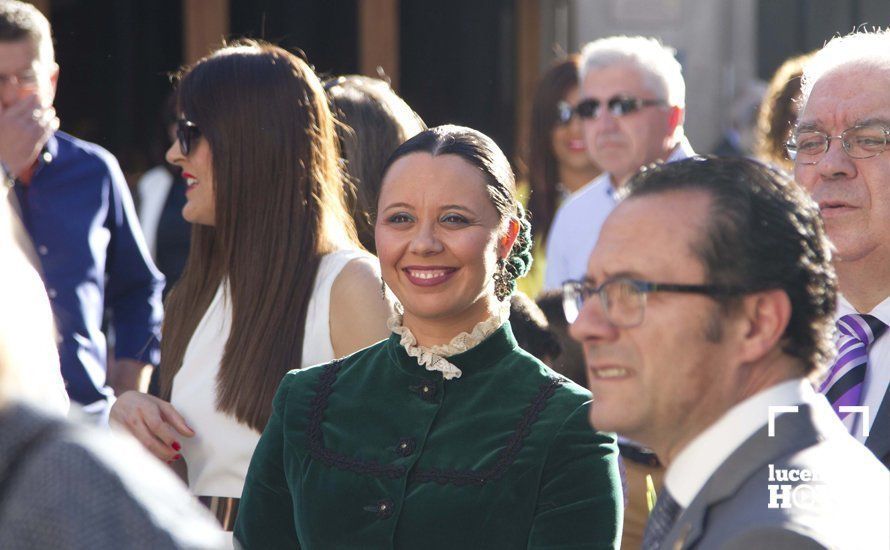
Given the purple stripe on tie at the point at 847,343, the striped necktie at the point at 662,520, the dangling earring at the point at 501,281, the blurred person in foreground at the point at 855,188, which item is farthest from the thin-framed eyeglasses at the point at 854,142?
the striped necktie at the point at 662,520

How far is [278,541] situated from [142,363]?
221cm

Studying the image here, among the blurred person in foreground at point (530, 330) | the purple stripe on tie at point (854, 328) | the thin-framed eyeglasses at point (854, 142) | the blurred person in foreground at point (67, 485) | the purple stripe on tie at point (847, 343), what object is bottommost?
the blurred person in foreground at point (530, 330)

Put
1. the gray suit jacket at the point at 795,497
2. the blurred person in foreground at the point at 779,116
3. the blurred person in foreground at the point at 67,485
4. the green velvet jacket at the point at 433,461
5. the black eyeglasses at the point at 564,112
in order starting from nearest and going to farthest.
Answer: the blurred person in foreground at the point at 67,485, the gray suit jacket at the point at 795,497, the green velvet jacket at the point at 433,461, the blurred person in foreground at the point at 779,116, the black eyeglasses at the point at 564,112

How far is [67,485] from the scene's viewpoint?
1556mm

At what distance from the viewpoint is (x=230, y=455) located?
140 inches

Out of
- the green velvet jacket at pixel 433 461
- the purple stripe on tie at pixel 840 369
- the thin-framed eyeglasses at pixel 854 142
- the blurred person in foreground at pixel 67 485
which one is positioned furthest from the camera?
the thin-framed eyeglasses at pixel 854 142

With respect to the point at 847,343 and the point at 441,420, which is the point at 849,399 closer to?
the point at 847,343

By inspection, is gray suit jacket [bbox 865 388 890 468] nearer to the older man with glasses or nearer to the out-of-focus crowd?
the out-of-focus crowd

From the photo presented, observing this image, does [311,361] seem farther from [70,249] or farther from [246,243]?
[70,249]

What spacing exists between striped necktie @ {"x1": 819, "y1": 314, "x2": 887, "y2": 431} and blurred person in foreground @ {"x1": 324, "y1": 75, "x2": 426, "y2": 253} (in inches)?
58.8

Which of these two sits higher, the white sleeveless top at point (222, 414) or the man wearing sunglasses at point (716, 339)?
the man wearing sunglasses at point (716, 339)

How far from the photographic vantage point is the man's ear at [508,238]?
10.3 ft

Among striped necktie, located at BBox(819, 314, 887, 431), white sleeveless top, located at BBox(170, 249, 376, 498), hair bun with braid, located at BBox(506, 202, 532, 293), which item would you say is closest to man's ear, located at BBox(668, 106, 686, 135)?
white sleeveless top, located at BBox(170, 249, 376, 498)

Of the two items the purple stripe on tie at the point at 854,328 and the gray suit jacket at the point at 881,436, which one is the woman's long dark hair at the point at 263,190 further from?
the gray suit jacket at the point at 881,436
